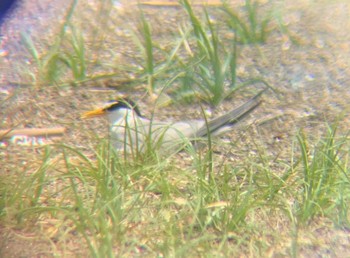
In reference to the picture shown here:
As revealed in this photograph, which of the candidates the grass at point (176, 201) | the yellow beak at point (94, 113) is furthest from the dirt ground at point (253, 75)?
the grass at point (176, 201)

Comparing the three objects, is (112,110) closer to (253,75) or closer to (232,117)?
(232,117)

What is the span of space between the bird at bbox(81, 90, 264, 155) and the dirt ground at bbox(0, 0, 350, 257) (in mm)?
94

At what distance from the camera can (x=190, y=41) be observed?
4273mm

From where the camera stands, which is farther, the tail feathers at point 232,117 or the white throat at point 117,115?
the white throat at point 117,115

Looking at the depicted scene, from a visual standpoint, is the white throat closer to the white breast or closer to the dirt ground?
the white breast

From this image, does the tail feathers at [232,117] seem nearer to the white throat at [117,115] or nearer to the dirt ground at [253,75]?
the dirt ground at [253,75]

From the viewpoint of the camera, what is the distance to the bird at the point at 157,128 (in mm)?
3131

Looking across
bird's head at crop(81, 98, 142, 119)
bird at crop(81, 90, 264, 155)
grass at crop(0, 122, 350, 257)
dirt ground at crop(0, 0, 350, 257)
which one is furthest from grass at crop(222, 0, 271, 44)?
grass at crop(0, 122, 350, 257)

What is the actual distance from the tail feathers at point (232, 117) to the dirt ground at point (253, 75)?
72 millimetres

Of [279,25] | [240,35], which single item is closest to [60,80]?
[240,35]

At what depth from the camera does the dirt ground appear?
3615 millimetres

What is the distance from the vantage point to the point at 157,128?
3.21 meters

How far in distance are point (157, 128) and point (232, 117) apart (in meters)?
0.47

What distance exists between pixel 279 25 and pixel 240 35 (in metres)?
0.31
